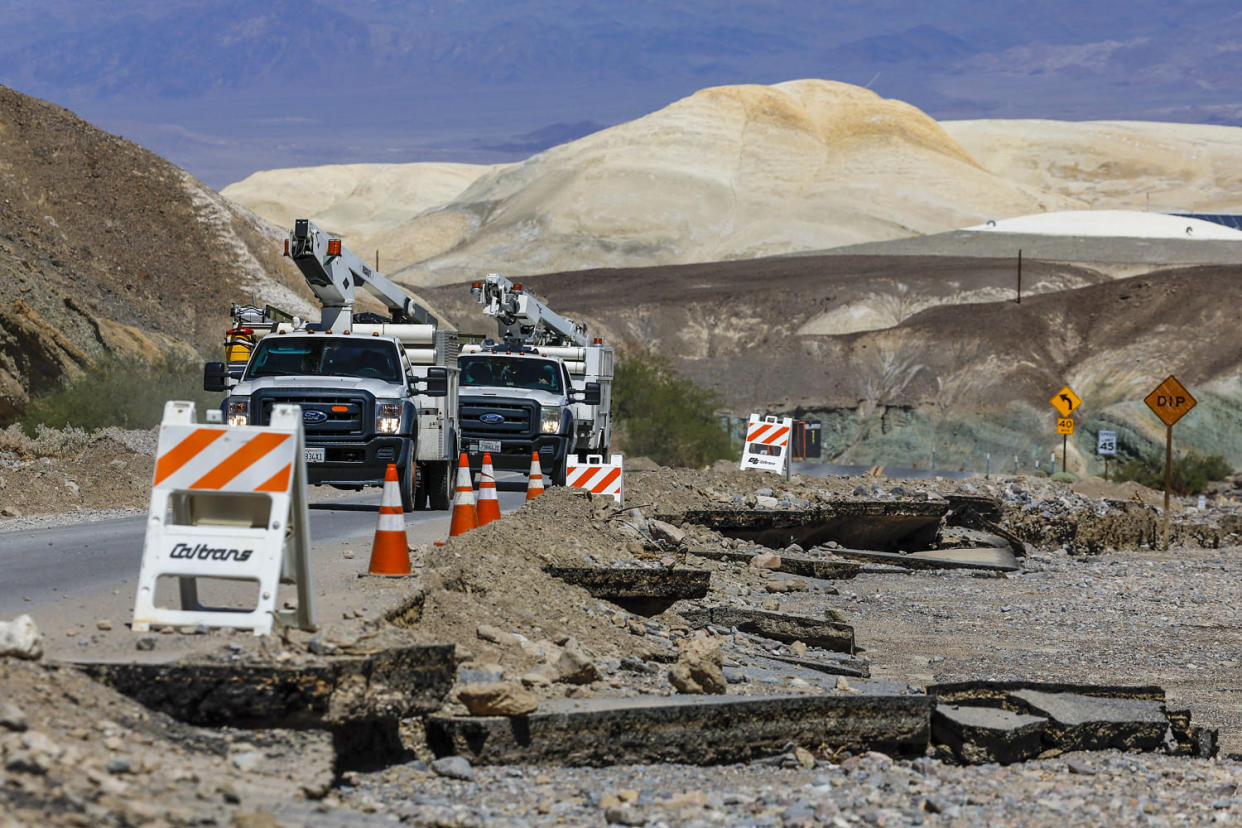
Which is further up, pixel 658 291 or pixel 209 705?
pixel 658 291

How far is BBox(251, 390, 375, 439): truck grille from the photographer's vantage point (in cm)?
1817

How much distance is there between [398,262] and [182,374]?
119 metres

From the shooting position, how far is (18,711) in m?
5.59

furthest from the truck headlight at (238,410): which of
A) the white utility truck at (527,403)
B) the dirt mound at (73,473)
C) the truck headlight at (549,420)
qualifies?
the truck headlight at (549,420)

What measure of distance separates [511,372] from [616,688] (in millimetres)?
16080

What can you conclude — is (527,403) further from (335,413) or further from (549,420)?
(335,413)

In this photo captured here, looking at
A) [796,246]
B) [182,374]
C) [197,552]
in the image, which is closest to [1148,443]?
[182,374]

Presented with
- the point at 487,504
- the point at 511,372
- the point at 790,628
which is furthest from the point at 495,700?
the point at 511,372

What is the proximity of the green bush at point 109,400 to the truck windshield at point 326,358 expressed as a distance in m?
12.3

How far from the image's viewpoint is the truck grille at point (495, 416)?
77.9ft

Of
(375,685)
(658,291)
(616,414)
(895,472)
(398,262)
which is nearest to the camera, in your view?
(375,685)

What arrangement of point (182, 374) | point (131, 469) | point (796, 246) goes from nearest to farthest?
point (131, 469)
point (182, 374)
point (796, 246)

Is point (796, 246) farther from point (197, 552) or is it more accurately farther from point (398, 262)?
point (197, 552)

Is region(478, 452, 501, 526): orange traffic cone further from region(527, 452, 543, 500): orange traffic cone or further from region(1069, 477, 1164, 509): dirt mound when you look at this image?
region(1069, 477, 1164, 509): dirt mound
